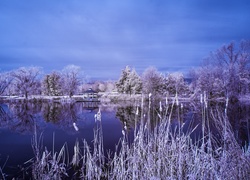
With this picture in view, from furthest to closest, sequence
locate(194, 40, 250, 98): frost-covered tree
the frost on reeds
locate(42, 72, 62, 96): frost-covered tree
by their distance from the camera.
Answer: locate(42, 72, 62, 96): frost-covered tree → locate(194, 40, 250, 98): frost-covered tree → the frost on reeds

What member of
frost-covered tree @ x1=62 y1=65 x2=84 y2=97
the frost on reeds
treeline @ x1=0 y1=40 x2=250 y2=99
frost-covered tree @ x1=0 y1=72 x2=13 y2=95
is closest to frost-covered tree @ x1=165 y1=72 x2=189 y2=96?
treeline @ x1=0 y1=40 x2=250 y2=99

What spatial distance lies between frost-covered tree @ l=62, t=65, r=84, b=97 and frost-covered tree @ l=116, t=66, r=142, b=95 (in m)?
8.78

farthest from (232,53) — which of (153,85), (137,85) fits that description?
(137,85)

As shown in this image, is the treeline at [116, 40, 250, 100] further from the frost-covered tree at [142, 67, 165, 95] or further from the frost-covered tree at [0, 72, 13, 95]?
the frost-covered tree at [0, 72, 13, 95]

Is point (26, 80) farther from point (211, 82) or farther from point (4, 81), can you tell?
point (211, 82)

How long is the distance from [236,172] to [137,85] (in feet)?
107

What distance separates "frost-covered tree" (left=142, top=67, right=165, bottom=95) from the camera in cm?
3541

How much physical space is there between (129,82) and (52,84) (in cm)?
1799

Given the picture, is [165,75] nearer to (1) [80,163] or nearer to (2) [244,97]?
(2) [244,97]

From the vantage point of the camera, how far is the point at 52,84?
147ft

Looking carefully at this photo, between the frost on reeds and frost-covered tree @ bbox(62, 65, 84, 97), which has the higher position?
A: frost-covered tree @ bbox(62, 65, 84, 97)

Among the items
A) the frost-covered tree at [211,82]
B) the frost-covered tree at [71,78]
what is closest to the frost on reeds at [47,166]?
the frost-covered tree at [211,82]

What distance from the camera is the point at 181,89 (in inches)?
1497

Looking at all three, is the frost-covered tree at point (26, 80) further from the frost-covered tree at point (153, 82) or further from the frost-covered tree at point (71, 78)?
the frost-covered tree at point (153, 82)
